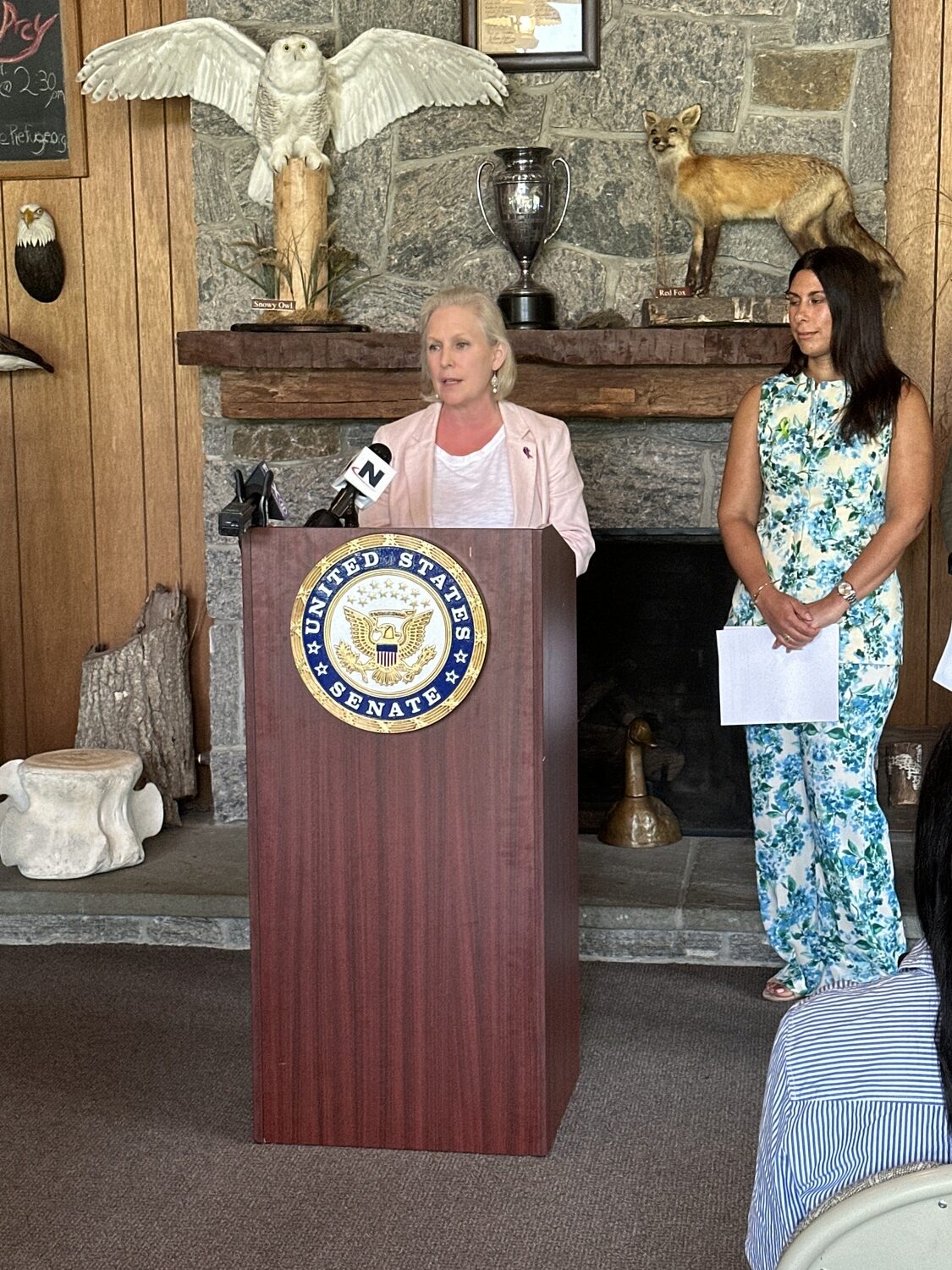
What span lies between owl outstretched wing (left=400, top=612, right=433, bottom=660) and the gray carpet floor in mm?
840

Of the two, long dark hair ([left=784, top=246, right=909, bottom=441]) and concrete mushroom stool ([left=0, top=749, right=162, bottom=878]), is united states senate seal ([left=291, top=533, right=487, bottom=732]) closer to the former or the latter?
long dark hair ([left=784, top=246, right=909, bottom=441])

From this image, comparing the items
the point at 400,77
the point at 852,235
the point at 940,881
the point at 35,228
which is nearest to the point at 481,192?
the point at 400,77

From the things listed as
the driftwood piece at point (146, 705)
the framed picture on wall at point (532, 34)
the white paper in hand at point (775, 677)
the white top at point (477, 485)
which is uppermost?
the framed picture on wall at point (532, 34)

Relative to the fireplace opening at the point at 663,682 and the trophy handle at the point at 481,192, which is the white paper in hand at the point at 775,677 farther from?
the trophy handle at the point at 481,192

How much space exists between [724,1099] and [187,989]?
1.22m

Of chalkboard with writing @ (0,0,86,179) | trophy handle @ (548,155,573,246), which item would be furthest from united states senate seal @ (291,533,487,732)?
chalkboard with writing @ (0,0,86,179)

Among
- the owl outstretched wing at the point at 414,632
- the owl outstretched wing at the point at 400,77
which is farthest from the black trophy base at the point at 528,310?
the owl outstretched wing at the point at 414,632

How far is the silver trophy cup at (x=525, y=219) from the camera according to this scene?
3.72 m

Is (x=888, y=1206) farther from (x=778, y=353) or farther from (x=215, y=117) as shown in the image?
(x=215, y=117)

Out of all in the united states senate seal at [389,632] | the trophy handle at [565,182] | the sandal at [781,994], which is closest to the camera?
the united states senate seal at [389,632]

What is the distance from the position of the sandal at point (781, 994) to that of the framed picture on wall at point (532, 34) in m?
2.30

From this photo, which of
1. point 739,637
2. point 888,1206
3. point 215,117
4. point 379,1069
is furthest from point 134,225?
point 888,1206

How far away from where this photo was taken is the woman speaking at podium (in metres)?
2.76

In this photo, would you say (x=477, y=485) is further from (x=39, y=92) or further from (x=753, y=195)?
(x=39, y=92)
